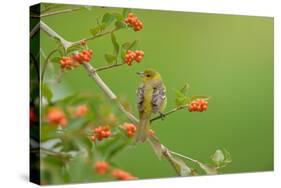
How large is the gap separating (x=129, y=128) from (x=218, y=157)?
0.99 m

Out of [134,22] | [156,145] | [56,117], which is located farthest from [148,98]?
[56,117]

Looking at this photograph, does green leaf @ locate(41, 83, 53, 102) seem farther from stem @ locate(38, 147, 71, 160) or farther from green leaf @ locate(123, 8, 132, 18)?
green leaf @ locate(123, 8, 132, 18)

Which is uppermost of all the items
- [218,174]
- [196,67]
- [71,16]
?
[71,16]

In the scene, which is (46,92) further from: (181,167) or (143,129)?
(181,167)

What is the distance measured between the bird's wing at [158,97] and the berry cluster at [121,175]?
0.59 metres

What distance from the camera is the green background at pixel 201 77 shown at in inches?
239

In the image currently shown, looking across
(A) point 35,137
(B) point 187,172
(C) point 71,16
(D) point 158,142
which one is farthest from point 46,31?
(B) point 187,172

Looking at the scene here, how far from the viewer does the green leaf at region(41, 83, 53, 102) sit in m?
5.82

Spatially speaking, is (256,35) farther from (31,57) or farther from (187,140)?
(31,57)

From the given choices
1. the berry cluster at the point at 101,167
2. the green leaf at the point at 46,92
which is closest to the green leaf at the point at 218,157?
the berry cluster at the point at 101,167

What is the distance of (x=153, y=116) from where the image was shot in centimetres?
632

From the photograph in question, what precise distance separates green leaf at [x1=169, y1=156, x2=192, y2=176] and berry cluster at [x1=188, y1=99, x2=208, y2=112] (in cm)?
46

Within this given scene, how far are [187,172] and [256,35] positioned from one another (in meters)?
1.47

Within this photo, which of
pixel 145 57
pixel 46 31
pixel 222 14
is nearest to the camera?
pixel 46 31
